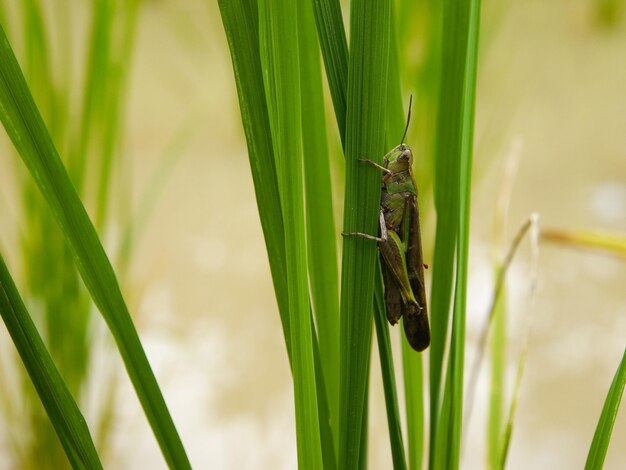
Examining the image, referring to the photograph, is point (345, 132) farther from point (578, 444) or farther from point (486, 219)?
point (486, 219)

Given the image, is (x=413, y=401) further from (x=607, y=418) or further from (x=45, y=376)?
(x=45, y=376)

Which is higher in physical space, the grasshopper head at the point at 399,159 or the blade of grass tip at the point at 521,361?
the grasshopper head at the point at 399,159

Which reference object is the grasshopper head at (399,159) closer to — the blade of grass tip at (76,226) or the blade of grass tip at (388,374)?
the blade of grass tip at (388,374)

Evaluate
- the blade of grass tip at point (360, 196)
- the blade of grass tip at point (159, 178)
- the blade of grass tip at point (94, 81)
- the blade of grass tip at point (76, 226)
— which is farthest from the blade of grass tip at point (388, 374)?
the blade of grass tip at point (159, 178)

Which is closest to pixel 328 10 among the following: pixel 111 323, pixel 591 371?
pixel 111 323

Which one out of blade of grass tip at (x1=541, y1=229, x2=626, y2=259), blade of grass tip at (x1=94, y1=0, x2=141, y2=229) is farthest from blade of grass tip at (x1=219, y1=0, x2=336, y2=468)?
blade of grass tip at (x1=94, y1=0, x2=141, y2=229)

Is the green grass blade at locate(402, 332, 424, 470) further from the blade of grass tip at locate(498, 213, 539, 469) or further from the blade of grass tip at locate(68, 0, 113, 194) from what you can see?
the blade of grass tip at locate(68, 0, 113, 194)
